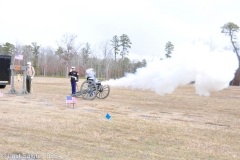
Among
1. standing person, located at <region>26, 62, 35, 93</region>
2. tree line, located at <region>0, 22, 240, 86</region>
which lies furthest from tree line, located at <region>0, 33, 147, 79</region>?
standing person, located at <region>26, 62, 35, 93</region>

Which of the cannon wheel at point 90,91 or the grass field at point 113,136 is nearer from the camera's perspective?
the grass field at point 113,136

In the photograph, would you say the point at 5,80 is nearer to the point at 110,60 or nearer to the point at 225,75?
the point at 225,75

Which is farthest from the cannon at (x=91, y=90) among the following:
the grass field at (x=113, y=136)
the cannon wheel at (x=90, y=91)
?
the grass field at (x=113, y=136)

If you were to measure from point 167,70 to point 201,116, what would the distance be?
237cm

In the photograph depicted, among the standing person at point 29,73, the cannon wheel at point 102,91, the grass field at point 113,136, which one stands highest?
the standing person at point 29,73

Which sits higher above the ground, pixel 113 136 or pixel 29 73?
Answer: pixel 29 73

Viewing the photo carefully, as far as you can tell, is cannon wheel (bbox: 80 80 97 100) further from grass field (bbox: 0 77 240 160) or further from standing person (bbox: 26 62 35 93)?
grass field (bbox: 0 77 240 160)

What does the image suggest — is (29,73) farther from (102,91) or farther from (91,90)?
(102,91)

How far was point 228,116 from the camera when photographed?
31.3ft

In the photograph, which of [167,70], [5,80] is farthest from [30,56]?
[167,70]

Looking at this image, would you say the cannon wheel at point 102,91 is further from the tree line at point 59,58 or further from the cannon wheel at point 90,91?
the tree line at point 59,58

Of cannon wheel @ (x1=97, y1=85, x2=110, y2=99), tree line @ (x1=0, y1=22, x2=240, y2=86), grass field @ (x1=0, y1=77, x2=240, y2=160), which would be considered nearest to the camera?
grass field @ (x1=0, y1=77, x2=240, y2=160)

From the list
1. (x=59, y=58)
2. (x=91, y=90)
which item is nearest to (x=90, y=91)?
(x=91, y=90)

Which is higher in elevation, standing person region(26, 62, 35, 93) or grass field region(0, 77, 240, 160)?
standing person region(26, 62, 35, 93)
